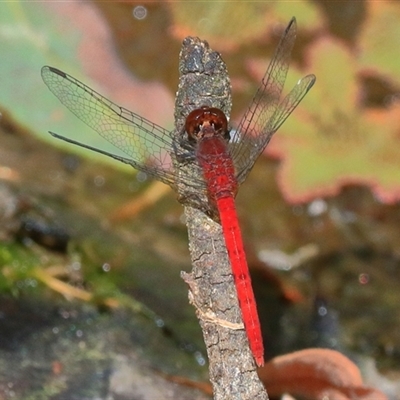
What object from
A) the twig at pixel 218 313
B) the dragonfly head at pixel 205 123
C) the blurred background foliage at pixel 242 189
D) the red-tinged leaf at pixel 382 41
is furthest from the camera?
the red-tinged leaf at pixel 382 41

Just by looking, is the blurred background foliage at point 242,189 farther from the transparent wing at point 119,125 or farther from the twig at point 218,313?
the twig at point 218,313

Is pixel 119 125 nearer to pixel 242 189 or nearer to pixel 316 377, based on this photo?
pixel 242 189

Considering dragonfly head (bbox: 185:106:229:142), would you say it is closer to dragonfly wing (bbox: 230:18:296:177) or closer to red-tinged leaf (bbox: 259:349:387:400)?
dragonfly wing (bbox: 230:18:296:177)

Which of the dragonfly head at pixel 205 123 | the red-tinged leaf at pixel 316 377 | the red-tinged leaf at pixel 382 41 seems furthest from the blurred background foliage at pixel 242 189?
the dragonfly head at pixel 205 123

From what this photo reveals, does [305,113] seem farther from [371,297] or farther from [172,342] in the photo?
[172,342]

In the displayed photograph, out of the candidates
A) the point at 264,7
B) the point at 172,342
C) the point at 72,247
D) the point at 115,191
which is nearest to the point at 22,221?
the point at 72,247

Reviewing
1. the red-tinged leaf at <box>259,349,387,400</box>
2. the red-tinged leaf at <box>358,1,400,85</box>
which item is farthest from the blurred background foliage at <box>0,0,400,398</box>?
the red-tinged leaf at <box>259,349,387,400</box>

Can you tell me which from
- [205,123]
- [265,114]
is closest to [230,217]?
[205,123]
